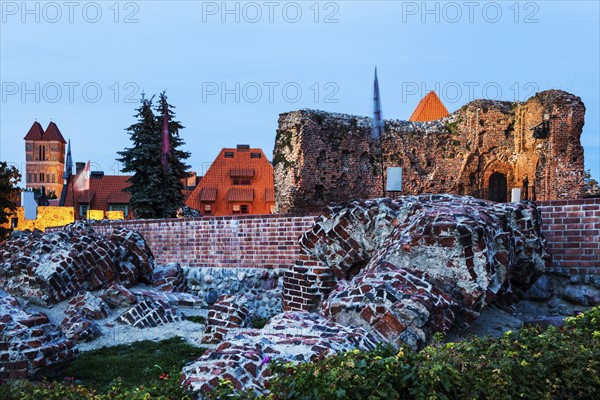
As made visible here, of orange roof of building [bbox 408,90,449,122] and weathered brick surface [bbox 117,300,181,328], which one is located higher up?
orange roof of building [bbox 408,90,449,122]

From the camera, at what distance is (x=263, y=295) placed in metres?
11.4

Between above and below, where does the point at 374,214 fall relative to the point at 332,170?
below

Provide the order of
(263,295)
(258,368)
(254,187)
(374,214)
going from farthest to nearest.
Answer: (254,187) → (263,295) → (374,214) → (258,368)

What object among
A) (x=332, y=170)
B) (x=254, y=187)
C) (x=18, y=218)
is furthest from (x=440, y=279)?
(x=18, y=218)

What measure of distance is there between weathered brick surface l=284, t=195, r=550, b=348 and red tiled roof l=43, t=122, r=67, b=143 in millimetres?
69899

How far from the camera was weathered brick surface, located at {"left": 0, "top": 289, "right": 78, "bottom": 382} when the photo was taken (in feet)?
20.7

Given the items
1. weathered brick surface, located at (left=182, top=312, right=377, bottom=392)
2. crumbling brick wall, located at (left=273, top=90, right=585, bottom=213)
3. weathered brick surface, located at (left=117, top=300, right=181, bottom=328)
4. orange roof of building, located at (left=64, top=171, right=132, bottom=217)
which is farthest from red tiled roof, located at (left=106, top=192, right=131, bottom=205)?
weathered brick surface, located at (left=182, top=312, right=377, bottom=392)

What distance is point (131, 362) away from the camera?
23.1 feet

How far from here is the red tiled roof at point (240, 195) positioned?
1347 inches

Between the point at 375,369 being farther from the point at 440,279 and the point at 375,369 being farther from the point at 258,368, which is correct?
the point at 440,279

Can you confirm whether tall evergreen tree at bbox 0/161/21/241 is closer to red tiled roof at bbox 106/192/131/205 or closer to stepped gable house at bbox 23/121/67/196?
red tiled roof at bbox 106/192/131/205

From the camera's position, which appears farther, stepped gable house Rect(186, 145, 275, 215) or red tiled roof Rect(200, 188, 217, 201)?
stepped gable house Rect(186, 145, 275, 215)

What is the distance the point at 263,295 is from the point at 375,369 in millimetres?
8066

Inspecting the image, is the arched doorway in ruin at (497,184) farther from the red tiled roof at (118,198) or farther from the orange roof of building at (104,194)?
the red tiled roof at (118,198)
